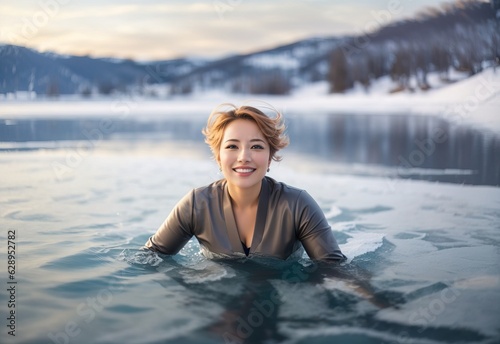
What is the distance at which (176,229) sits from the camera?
9.86ft

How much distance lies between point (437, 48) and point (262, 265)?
1824 centimetres

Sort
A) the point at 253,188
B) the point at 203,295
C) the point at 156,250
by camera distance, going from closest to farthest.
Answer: the point at 203,295, the point at 253,188, the point at 156,250

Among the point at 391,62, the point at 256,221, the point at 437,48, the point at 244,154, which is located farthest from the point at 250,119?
the point at 391,62

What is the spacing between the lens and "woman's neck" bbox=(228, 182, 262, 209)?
288 centimetres

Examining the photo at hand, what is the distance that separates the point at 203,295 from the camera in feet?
8.73

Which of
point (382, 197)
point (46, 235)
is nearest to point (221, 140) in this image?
point (46, 235)

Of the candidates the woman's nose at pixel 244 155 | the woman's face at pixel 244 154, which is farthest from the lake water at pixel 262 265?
the woman's nose at pixel 244 155

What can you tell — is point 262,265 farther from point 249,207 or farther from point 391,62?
point 391,62

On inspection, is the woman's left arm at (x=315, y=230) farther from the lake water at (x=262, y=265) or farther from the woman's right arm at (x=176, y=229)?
the woman's right arm at (x=176, y=229)

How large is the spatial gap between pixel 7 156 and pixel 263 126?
7.07 metres

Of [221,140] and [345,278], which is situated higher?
[221,140]

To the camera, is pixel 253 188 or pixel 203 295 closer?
pixel 203 295

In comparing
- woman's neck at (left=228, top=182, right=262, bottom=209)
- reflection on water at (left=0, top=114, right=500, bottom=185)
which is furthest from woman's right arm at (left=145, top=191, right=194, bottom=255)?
reflection on water at (left=0, top=114, right=500, bottom=185)

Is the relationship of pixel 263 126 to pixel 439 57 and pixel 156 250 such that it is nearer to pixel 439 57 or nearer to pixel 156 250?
pixel 156 250
